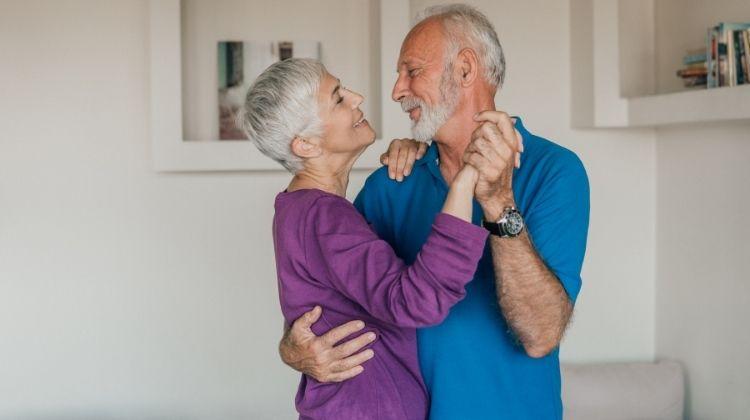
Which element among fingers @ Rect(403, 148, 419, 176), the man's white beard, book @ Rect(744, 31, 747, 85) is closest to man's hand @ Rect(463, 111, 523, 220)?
the man's white beard

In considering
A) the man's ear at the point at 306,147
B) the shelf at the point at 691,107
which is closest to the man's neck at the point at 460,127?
the man's ear at the point at 306,147

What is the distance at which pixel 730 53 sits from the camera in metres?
3.26

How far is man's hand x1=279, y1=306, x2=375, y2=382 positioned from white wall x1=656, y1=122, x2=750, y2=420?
83.3 inches

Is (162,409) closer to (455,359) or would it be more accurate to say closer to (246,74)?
(246,74)

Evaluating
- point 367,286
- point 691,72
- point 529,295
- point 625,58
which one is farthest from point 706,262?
point 367,286

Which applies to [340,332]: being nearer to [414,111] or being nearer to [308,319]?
[308,319]

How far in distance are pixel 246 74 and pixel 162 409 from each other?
133cm

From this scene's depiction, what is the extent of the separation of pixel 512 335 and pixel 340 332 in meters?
0.33

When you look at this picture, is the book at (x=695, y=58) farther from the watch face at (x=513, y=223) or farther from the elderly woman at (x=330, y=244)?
the watch face at (x=513, y=223)

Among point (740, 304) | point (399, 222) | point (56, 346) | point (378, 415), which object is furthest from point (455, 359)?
point (56, 346)

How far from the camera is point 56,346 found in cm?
372

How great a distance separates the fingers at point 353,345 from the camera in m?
1.85

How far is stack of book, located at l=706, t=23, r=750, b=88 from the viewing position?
3.23 m

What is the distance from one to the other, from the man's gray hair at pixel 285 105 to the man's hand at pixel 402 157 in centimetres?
39
